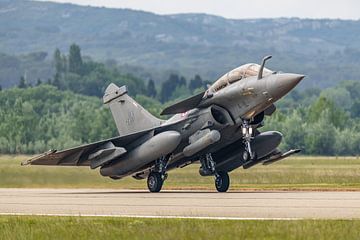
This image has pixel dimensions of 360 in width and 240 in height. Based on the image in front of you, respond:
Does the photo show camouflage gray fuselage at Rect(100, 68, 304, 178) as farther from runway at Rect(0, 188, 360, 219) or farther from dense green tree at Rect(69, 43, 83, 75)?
dense green tree at Rect(69, 43, 83, 75)

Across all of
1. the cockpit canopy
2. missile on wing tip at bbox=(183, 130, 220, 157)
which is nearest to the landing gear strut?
missile on wing tip at bbox=(183, 130, 220, 157)

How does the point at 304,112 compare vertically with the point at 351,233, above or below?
below

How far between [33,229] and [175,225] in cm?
231

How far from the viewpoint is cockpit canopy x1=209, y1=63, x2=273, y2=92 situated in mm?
29000

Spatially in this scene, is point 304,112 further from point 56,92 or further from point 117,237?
point 117,237

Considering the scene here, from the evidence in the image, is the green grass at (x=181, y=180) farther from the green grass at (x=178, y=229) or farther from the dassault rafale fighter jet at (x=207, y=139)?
the green grass at (x=178, y=229)

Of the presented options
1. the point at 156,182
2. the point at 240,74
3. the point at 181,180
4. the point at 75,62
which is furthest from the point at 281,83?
the point at 75,62

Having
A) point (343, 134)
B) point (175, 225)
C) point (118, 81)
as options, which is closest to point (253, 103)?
point (175, 225)

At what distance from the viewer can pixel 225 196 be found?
27.4 m

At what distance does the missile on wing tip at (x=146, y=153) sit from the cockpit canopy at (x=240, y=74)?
65.2 inches

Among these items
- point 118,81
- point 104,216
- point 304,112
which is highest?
point 104,216

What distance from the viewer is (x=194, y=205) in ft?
78.0

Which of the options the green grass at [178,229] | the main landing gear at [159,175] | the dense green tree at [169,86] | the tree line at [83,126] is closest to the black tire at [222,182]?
the main landing gear at [159,175]

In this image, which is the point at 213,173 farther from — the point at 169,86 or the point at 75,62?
the point at 75,62
